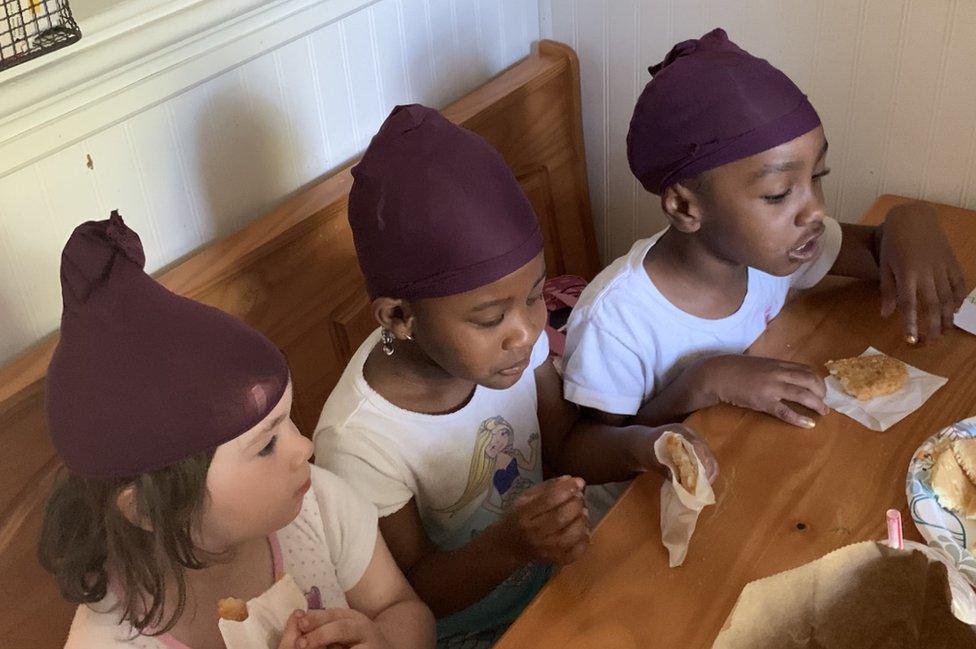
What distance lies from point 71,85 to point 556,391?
0.73 metres

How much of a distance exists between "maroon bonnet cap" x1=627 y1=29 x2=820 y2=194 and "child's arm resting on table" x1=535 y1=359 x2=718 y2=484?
326 millimetres

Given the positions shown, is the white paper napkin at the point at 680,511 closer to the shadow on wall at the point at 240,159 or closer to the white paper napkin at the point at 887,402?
the white paper napkin at the point at 887,402

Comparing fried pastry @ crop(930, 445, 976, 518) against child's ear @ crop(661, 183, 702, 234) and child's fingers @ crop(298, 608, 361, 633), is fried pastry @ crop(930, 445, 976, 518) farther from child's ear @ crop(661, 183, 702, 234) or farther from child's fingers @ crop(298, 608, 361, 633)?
child's fingers @ crop(298, 608, 361, 633)

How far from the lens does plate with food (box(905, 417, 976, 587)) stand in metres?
0.87

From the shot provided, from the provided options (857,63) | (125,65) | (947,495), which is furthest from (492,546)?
(857,63)

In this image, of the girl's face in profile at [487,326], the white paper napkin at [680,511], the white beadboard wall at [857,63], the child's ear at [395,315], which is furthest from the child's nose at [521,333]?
the white beadboard wall at [857,63]

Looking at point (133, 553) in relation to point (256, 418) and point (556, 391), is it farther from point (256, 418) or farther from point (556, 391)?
point (556, 391)

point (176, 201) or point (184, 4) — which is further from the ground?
point (184, 4)

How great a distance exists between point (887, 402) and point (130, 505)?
2.64 ft

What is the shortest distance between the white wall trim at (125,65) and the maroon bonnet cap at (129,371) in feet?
1.24

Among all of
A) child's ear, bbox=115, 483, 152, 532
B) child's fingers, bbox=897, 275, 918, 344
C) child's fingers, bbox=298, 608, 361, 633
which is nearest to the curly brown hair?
child's ear, bbox=115, 483, 152, 532

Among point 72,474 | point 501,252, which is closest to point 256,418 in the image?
point 72,474

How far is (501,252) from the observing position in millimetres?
966

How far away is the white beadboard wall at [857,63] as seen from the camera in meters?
1.40
